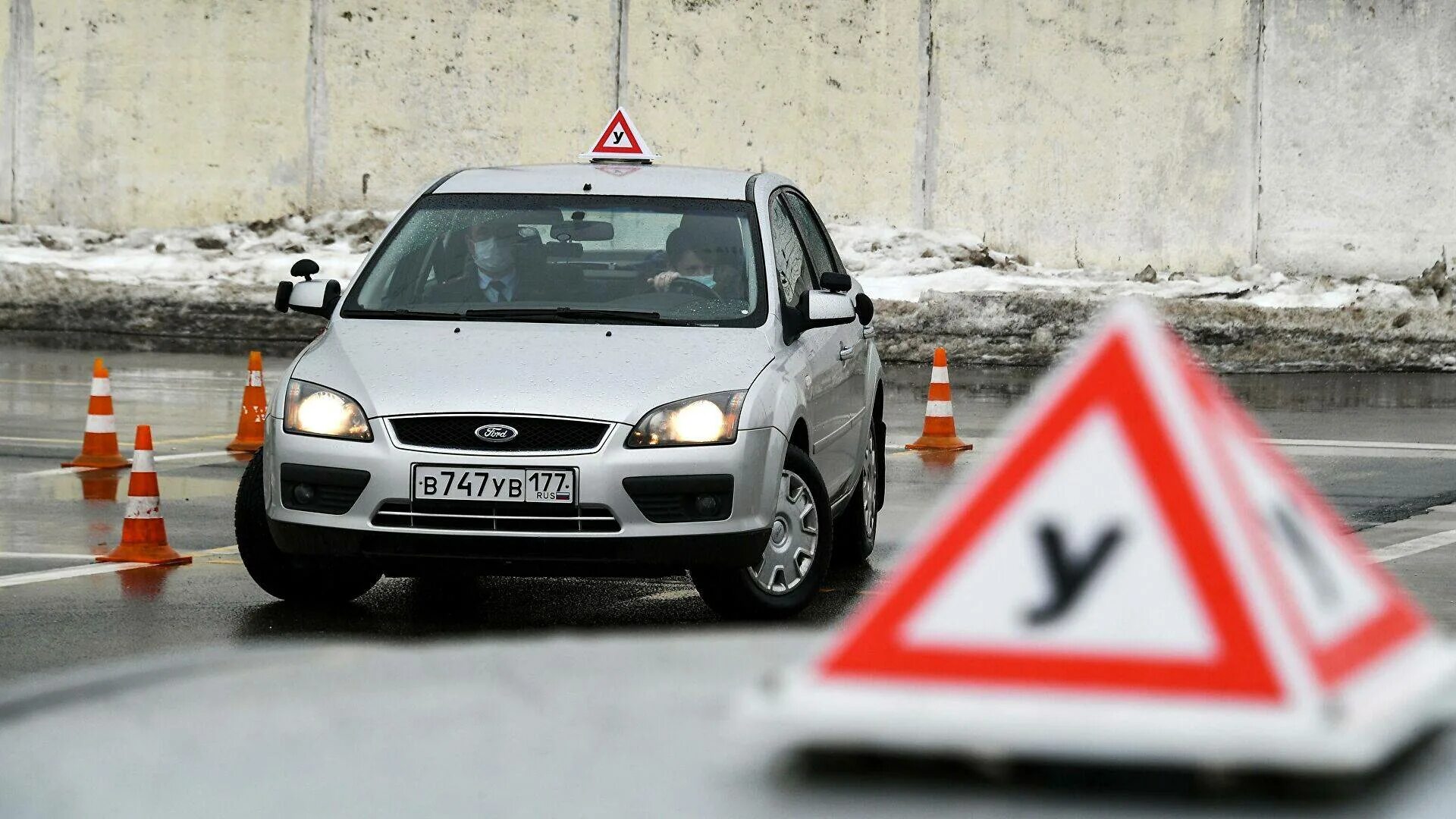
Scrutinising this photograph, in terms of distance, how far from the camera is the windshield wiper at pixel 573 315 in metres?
7.90

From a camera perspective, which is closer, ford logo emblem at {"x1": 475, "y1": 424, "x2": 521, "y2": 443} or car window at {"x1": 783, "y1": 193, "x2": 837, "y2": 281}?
ford logo emblem at {"x1": 475, "y1": 424, "x2": 521, "y2": 443}

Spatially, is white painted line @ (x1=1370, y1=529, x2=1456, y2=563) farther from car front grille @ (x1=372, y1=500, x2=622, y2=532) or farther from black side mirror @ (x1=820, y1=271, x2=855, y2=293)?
car front grille @ (x1=372, y1=500, x2=622, y2=532)

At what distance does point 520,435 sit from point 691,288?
1380 millimetres

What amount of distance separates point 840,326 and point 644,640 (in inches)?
243

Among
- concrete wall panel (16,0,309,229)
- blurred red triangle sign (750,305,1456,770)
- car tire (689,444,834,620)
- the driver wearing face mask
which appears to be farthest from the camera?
concrete wall panel (16,0,309,229)

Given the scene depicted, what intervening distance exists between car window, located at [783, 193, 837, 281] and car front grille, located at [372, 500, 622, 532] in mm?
2422

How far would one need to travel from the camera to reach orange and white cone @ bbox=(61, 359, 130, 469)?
12.1 metres

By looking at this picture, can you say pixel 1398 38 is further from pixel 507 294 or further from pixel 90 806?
pixel 90 806

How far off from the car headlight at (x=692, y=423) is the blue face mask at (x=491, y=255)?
140cm

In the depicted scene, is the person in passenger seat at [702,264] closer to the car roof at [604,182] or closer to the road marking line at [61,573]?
the car roof at [604,182]

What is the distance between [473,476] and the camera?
7.04m

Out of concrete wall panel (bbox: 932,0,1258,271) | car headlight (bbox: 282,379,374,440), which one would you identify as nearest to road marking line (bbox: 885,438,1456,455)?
car headlight (bbox: 282,379,374,440)

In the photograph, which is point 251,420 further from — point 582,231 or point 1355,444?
point 1355,444

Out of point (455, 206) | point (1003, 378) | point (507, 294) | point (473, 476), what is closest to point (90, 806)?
point (473, 476)
